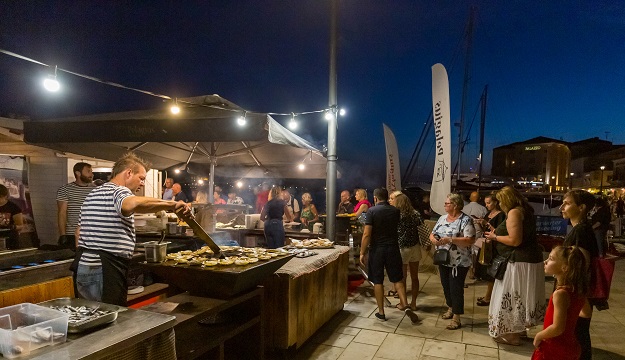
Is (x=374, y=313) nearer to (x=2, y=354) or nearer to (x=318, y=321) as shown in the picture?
(x=318, y=321)

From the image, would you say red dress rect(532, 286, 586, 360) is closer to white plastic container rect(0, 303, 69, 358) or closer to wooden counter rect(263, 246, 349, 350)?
wooden counter rect(263, 246, 349, 350)

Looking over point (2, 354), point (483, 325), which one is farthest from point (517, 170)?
point (2, 354)

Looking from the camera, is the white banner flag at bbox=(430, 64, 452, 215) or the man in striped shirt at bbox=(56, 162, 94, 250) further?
the white banner flag at bbox=(430, 64, 452, 215)

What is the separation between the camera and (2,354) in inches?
67.0

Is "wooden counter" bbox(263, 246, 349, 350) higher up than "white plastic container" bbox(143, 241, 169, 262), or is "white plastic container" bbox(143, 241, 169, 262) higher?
"white plastic container" bbox(143, 241, 169, 262)

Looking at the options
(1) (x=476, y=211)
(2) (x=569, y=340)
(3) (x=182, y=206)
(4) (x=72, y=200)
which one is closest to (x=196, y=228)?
(3) (x=182, y=206)

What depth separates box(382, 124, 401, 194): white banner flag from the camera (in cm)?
Result: 981

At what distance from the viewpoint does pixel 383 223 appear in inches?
213

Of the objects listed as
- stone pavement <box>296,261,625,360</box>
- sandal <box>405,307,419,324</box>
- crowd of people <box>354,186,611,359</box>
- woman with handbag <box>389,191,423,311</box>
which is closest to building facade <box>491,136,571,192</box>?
stone pavement <box>296,261,625,360</box>

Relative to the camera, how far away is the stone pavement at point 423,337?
14.4 feet

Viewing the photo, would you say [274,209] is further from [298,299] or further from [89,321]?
[89,321]

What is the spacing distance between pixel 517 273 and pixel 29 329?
15.7ft

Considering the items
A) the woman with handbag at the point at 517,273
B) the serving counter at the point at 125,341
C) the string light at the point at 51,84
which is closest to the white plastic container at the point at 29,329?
the serving counter at the point at 125,341

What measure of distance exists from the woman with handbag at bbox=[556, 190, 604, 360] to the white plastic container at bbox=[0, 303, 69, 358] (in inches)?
164
